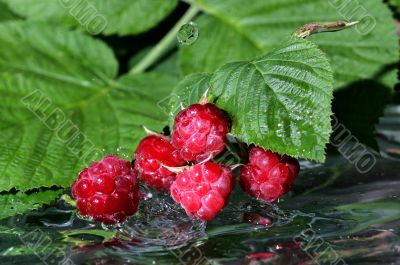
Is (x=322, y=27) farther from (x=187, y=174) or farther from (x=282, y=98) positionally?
(x=187, y=174)

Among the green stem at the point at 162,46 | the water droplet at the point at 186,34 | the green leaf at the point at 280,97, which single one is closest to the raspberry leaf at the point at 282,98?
the green leaf at the point at 280,97

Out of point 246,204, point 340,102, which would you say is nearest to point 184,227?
point 246,204

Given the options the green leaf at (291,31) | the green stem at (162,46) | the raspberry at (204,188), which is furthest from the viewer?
the green stem at (162,46)

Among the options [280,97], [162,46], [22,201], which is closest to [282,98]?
[280,97]

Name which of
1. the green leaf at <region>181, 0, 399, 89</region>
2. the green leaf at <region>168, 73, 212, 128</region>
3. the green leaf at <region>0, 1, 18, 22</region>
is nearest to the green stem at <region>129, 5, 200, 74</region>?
the green leaf at <region>181, 0, 399, 89</region>

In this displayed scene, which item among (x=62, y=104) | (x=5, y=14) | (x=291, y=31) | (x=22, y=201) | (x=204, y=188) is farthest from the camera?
(x=5, y=14)

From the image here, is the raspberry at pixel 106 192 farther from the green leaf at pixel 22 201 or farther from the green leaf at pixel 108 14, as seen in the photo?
the green leaf at pixel 108 14

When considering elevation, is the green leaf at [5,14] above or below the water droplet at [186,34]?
above
